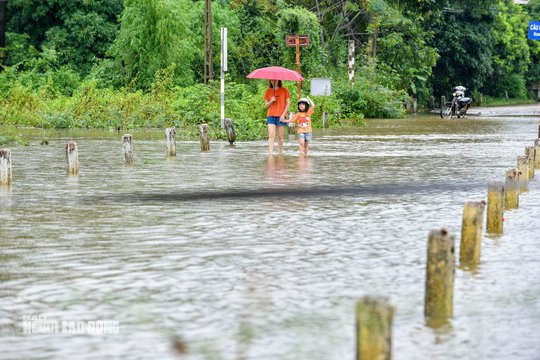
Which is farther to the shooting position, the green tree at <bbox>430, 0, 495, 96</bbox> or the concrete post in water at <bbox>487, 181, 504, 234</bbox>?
the green tree at <bbox>430, 0, 495, 96</bbox>

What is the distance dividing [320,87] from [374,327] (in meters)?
39.2

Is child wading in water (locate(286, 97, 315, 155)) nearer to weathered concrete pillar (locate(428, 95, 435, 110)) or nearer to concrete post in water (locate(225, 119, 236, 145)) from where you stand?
concrete post in water (locate(225, 119, 236, 145))

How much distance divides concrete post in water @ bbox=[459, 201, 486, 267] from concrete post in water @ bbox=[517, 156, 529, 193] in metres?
7.25

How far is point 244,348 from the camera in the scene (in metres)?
7.41

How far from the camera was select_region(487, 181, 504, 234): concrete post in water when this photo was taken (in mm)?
12391

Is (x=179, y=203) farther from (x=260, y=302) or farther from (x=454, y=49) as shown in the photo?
(x=454, y=49)

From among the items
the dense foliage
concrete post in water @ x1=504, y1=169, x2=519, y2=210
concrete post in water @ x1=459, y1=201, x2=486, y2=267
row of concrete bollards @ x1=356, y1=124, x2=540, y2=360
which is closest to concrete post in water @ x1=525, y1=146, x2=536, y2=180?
concrete post in water @ x1=504, y1=169, x2=519, y2=210

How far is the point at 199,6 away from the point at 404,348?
173 feet

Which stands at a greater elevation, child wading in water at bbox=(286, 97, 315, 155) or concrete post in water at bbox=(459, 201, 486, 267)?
child wading in water at bbox=(286, 97, 315, 155)

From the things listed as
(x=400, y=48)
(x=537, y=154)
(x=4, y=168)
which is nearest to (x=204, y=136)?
(x=537, y=154)

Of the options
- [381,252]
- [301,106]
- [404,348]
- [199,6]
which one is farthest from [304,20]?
[404,348]

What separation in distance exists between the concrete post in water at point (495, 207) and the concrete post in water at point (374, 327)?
22.4 feet

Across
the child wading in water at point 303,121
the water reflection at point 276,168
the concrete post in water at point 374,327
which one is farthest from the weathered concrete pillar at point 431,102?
the concrete post in water at point 374,327

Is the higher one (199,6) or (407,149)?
(199,6)
